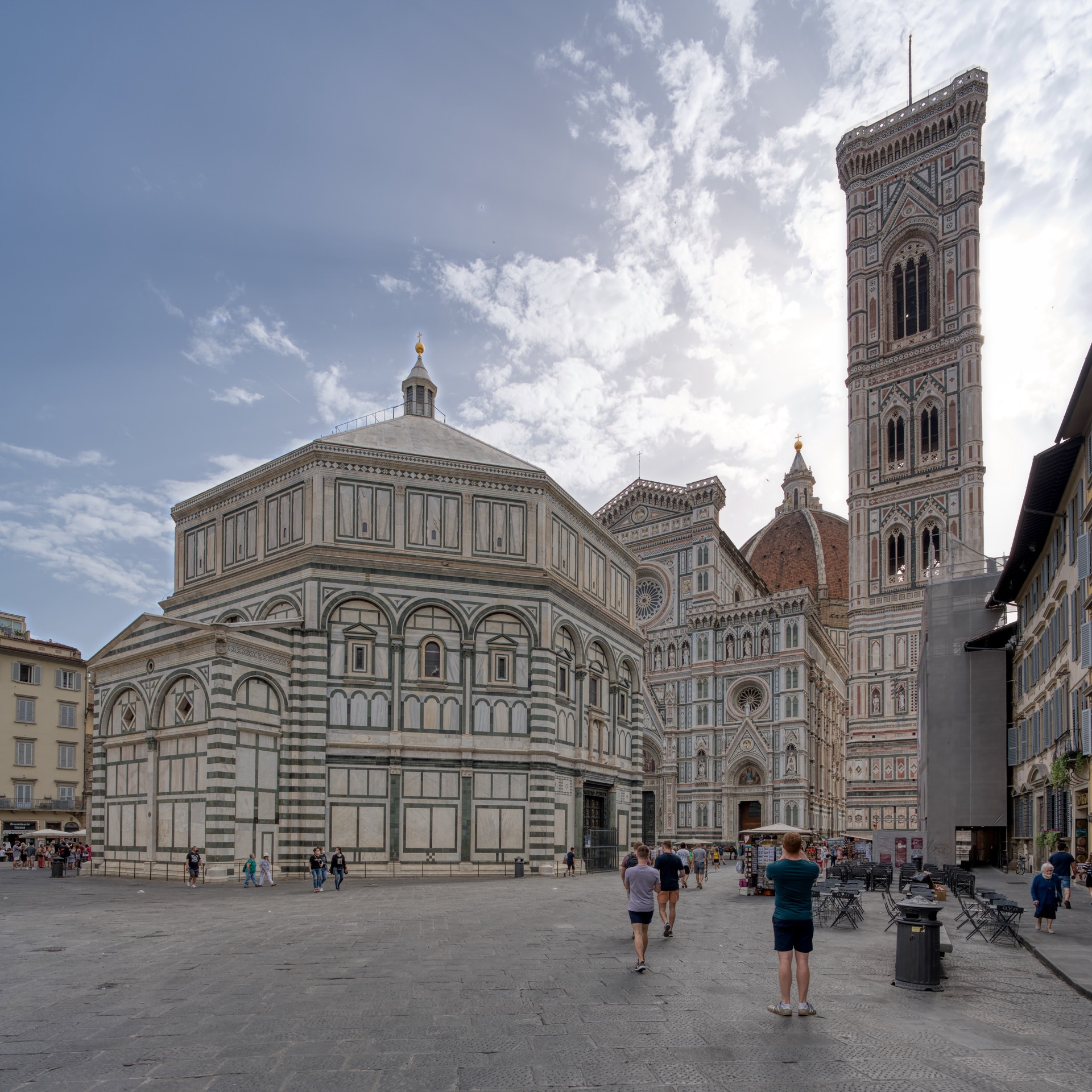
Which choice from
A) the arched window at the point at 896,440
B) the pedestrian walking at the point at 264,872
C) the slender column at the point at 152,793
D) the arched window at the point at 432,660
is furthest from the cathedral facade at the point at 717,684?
the slender column at the point at 152,793

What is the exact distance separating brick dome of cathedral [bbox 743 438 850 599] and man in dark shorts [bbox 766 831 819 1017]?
103 metres

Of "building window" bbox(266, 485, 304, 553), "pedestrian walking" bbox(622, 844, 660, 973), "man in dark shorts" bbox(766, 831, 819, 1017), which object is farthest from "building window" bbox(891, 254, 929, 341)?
"man in dark shorts" bbox(766, 831, 819, 1017)

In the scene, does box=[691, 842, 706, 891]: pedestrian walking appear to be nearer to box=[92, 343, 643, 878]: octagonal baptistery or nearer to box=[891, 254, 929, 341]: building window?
box=[92, 343, 643, 878]: octagonal baptistery

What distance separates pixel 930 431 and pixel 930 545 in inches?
322

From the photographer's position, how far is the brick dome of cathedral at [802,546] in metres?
114

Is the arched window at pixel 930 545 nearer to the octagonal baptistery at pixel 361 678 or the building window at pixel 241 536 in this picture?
the octagonal baptistery at pixel 361 678

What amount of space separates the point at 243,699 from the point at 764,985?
22.7 m

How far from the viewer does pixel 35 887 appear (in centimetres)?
2866

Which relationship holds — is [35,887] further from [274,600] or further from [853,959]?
[853,959]

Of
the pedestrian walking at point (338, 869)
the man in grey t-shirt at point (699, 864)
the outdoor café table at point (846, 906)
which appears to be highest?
the outdoor café table at point (846, 906)

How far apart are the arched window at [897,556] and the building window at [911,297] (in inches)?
586

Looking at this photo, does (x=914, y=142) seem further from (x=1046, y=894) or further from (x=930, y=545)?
(x=1046, y=894)

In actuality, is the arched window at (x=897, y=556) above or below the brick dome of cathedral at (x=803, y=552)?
below

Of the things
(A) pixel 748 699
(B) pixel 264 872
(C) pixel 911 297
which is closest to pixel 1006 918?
(B) pixel 264 872
